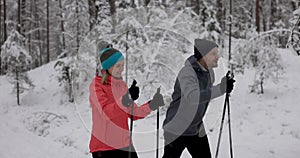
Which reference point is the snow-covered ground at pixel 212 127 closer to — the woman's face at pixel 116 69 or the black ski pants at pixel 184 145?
the black ski pants at pixel 184 145

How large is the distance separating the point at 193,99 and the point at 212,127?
510 cm

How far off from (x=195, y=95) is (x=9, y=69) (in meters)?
16.3

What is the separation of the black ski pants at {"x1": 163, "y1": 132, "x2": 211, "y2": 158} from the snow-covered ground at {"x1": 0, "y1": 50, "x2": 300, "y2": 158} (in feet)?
2.10

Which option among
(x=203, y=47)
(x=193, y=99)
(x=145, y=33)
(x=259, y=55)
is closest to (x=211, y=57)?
(x=203, y=47)

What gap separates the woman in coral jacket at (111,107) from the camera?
9.12 feet

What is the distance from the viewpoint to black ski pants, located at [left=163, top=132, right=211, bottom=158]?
12.0ft

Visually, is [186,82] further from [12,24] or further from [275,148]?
[12,24]

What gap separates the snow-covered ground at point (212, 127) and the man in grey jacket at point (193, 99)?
2.51 ft

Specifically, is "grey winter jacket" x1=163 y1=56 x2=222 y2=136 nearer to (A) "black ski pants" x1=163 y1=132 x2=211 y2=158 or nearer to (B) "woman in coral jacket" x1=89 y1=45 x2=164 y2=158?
(A) "black ski pants" x1=163 y1=132 x2=211 y2=158

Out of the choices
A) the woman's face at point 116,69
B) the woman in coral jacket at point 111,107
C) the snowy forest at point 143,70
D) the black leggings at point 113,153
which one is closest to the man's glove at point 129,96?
the woman in coral jacket at point 111,107

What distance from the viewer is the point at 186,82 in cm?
331

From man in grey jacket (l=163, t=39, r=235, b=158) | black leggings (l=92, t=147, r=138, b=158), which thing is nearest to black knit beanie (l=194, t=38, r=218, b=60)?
man in grey jacket (l=163, t=39, r=235, b=158)

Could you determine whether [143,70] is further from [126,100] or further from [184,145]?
[126,100]

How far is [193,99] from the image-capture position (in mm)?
3230
